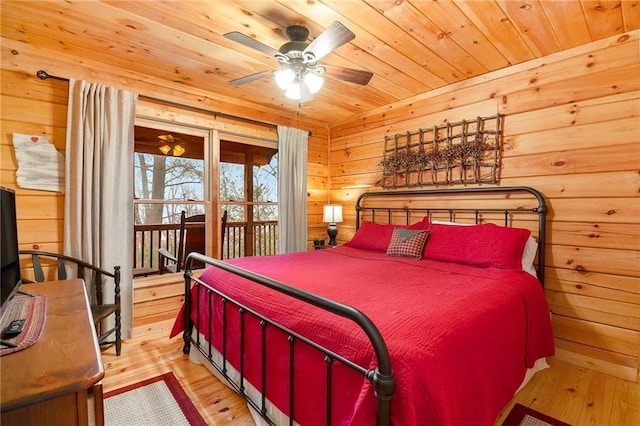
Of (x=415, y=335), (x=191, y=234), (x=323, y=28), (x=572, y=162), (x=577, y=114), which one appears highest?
(x=323, y=28)

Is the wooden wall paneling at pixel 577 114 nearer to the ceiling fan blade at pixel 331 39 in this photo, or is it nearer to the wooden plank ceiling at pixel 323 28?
the wooden plank ceiling at pixel 323 28

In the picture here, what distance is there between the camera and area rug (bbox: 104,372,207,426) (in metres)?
1.67

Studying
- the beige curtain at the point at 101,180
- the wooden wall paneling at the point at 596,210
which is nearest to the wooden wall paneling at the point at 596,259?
the wooden wall paneling at the point at 596,210

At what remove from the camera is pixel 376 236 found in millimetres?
3090

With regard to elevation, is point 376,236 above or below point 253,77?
below

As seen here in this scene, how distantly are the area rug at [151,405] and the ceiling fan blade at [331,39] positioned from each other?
2204mm

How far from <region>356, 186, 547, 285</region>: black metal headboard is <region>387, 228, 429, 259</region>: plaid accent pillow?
0.56m

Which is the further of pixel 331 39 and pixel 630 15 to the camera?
pixel 630 15

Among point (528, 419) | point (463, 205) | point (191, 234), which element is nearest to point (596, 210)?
point (463, 205)

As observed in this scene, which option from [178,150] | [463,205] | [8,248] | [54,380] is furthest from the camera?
[178,150]

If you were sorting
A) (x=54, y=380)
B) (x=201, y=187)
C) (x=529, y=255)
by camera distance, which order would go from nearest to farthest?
(x=54, y=380) < (x=529, y=255) < (x=201, y=187)

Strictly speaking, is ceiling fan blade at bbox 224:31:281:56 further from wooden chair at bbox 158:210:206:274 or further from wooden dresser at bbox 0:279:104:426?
wooden chair at bbox 158:210:206:274

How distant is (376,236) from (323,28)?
1869 millimetres

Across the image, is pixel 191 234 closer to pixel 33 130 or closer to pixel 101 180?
pixel 101 180
